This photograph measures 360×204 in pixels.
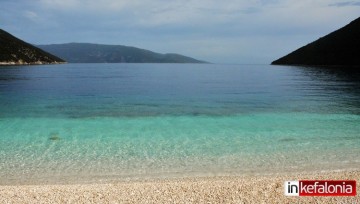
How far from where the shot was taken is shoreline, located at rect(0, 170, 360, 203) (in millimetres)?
12234

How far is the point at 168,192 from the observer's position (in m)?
13.0

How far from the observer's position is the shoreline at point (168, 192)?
1223cm

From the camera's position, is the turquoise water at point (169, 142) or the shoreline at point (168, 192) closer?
the shoreline at point (168, 192)

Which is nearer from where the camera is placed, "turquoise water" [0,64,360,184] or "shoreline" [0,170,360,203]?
"shoreline" [0,170,360,203]

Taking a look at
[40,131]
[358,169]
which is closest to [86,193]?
[358,169]

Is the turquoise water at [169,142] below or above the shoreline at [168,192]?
below

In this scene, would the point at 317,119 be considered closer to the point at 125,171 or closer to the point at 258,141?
the point at 258,141

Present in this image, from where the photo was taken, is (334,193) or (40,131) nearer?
(334,193)

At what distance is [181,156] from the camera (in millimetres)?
18906

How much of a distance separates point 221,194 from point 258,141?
10.4 meters

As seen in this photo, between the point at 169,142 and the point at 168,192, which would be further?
the point at 169,142

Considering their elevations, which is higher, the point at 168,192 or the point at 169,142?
the point at 168,192

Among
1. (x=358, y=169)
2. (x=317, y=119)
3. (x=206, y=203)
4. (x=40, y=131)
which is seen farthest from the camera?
(x=317, y=119)

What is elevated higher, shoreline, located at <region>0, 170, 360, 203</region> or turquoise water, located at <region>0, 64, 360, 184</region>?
shoreline, located at <region>0, 170, 360, 203</region>
